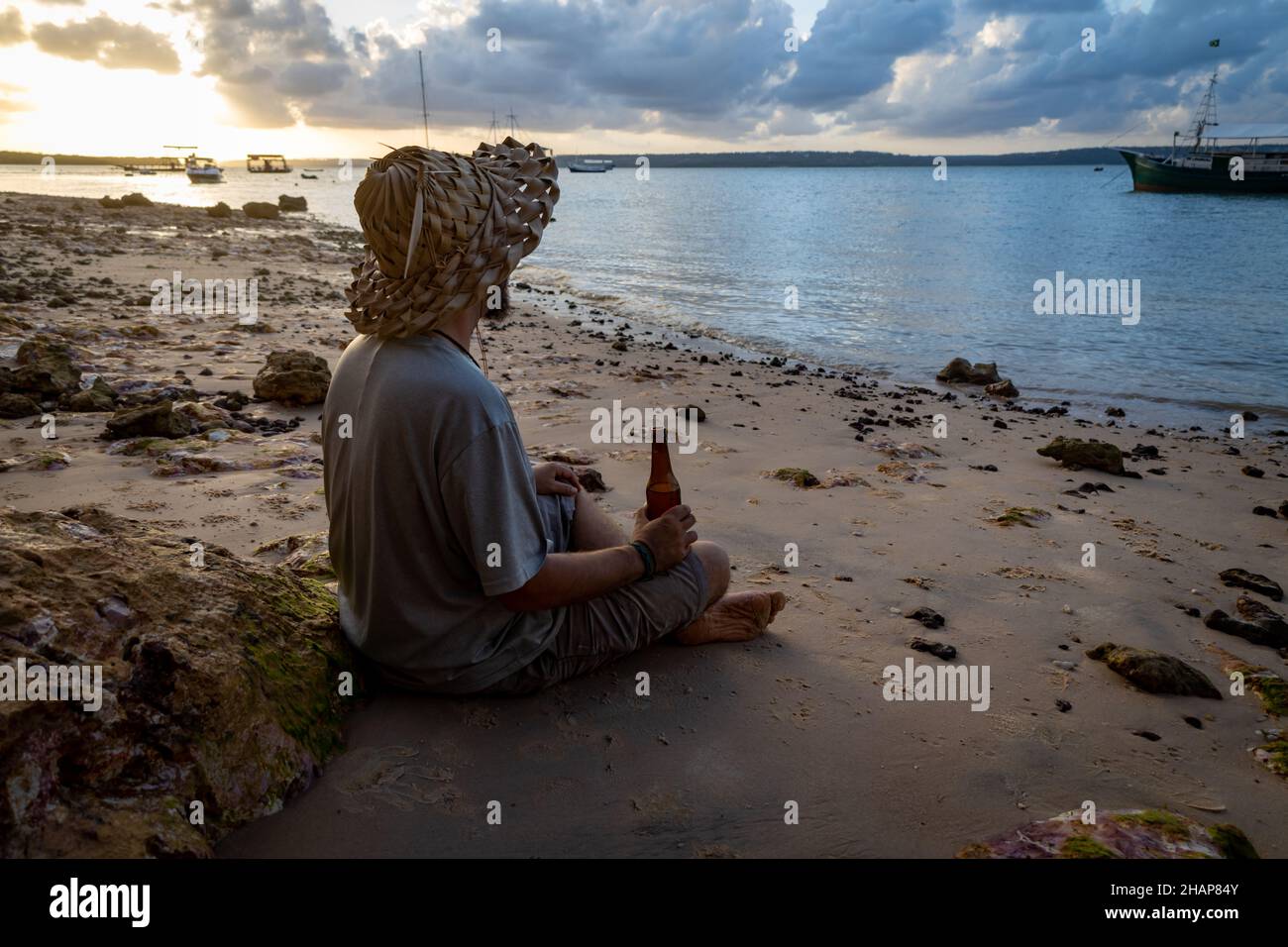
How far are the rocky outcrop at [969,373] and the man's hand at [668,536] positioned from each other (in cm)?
1119

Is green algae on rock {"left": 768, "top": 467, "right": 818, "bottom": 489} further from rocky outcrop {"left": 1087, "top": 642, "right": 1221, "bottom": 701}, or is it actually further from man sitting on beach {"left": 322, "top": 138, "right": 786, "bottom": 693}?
man sitting on beach {"left": 322, "top": 138, "right": 786, "bottom": 693}

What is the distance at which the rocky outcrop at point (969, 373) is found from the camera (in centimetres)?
1298

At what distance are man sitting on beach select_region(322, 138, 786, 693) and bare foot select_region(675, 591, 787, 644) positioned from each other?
48 centimetres

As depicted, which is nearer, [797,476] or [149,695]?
[149,695]

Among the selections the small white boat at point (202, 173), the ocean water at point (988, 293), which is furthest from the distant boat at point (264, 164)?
the ocean water at point (988, 293)

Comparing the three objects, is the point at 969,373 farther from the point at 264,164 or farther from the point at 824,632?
the point at 264,164

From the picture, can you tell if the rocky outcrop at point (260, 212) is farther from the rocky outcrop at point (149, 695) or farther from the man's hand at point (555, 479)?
the rocky outcrop at point (149, 695)

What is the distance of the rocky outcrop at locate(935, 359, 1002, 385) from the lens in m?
13.0

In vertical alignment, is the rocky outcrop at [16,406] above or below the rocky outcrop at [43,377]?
below

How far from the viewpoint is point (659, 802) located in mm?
2678

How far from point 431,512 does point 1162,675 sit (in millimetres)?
3351

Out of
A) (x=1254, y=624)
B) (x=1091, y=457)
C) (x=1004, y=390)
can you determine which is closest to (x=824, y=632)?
(x=1254, y=624)

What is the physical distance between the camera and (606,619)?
10.4 feet

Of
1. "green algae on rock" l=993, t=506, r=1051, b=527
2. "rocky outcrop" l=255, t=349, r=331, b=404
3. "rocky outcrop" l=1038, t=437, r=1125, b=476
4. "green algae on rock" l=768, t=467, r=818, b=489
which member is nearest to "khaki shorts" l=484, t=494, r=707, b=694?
"green algae on rock" l=768, t=467, r=818, b=489
